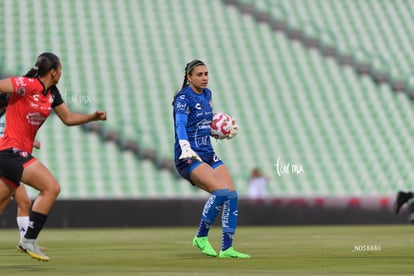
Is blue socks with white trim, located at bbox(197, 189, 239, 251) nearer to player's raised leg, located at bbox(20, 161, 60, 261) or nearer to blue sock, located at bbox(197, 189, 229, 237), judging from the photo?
blue sock, located at bbox(197, 189, 229, 237)

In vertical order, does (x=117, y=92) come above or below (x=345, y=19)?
below

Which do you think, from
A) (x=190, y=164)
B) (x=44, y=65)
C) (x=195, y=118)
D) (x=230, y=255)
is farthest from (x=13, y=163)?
(x=230, y=255)

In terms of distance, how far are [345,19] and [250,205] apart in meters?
9.95

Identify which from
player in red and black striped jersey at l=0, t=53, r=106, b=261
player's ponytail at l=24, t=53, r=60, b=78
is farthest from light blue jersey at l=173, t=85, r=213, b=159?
player's ponytail at l=24, t=53, r=60, b=78

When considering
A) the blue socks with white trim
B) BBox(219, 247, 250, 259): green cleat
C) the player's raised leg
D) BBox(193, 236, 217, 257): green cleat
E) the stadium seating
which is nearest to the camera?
the player's raised leg

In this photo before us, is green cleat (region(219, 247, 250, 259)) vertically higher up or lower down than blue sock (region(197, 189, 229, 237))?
lower down

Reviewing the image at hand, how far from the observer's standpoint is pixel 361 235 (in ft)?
60.1

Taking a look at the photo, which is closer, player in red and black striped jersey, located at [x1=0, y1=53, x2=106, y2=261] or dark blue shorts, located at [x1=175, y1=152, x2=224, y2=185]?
player in red and black striped jersey, located at [x1=0, y1=53, x2=106, y2=261]

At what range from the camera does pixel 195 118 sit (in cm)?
1266

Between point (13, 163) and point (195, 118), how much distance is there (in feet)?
8.29

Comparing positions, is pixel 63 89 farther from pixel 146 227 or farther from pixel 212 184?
pixel 212 184

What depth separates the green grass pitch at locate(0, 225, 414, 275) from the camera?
10406 mm

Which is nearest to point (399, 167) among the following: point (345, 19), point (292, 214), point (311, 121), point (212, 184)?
point (311, 121)

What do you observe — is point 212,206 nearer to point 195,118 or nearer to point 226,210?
point 226,210
